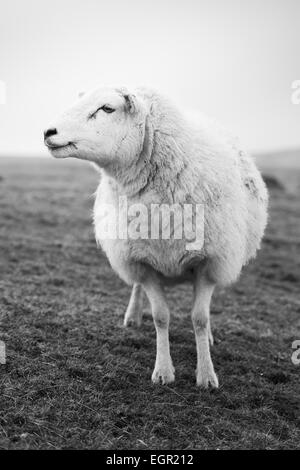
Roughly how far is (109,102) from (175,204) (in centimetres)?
126

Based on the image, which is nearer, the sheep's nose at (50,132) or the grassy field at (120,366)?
the grassy field at (120,366)

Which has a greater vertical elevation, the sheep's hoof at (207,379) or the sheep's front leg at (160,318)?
the sheep's front leg at (160,318)

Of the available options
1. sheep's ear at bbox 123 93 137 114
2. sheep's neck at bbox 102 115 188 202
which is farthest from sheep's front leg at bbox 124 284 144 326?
sheep's ear at bbox 123 93 137 114

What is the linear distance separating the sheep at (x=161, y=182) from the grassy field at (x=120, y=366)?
52 centimetres

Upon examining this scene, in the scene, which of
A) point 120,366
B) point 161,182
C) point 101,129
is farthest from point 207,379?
point 101,129

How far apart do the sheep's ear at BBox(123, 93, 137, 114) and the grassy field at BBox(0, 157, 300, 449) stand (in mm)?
2837

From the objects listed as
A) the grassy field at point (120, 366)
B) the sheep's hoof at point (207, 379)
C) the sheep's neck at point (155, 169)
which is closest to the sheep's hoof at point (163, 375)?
the grassy field at point (120, 366)

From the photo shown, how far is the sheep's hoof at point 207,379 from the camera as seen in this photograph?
5.50m

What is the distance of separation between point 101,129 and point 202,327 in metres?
2.55

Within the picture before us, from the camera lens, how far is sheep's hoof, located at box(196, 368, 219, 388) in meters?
5.50

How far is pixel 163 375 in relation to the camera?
550cm

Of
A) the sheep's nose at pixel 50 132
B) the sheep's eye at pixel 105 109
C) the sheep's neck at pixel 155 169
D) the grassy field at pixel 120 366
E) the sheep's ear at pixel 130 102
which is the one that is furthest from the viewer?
the sheep's neck at pixel 155 169

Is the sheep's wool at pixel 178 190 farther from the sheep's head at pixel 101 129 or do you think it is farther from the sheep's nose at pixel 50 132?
the sheep's nose at pixel 50 132
